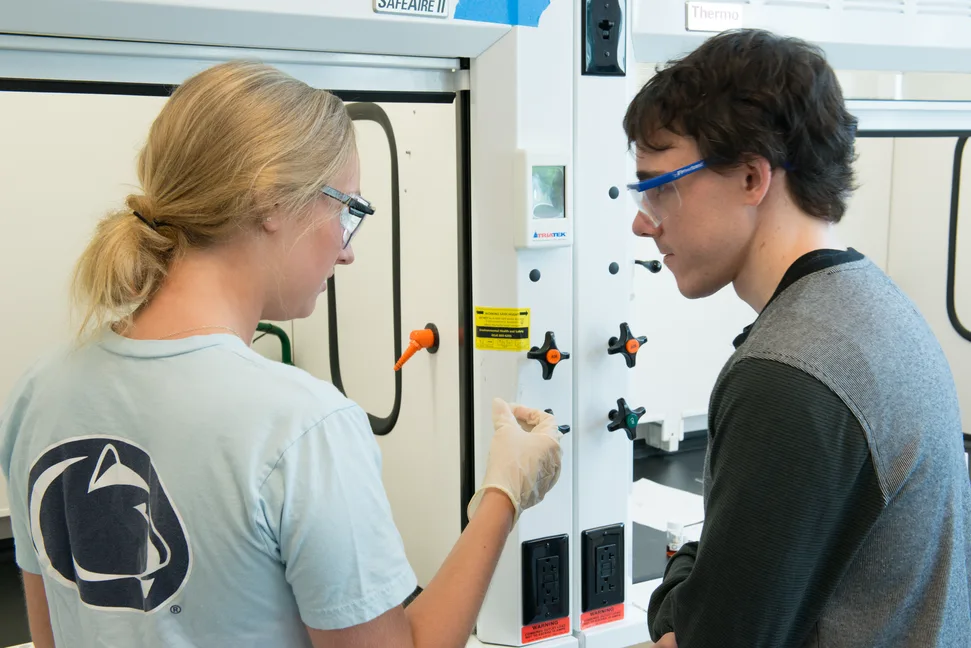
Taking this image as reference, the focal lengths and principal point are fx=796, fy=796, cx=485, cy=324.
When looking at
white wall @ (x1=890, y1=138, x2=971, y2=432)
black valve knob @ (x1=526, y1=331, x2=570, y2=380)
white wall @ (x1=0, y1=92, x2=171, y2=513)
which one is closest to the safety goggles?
black valve knob @ (x1=526, y1=331, x2=570, y2=380)

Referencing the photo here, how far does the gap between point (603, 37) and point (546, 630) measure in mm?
1157

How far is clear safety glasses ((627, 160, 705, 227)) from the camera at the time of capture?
100cm

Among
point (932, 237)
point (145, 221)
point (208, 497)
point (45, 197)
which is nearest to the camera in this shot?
point (208, 497)

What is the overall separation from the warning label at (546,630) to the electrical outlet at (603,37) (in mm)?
1075

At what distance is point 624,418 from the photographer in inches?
61.4

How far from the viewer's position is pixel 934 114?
1.82 m

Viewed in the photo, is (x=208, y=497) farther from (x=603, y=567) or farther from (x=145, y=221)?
(x=603, y=567)

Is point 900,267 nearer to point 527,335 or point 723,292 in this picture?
point 723,292

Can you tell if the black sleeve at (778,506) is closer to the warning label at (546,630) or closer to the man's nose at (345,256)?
the man's nose at (345,256)

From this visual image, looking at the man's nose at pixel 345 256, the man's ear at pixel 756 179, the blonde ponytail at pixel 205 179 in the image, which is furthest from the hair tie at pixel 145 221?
the man's ear at pixel 756 179

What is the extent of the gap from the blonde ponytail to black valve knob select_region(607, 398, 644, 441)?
877 millimetres

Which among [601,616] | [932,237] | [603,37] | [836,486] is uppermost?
[603,37]

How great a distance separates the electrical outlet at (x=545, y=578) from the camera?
1.56 metres

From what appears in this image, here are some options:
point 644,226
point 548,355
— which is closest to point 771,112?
point 644,226
